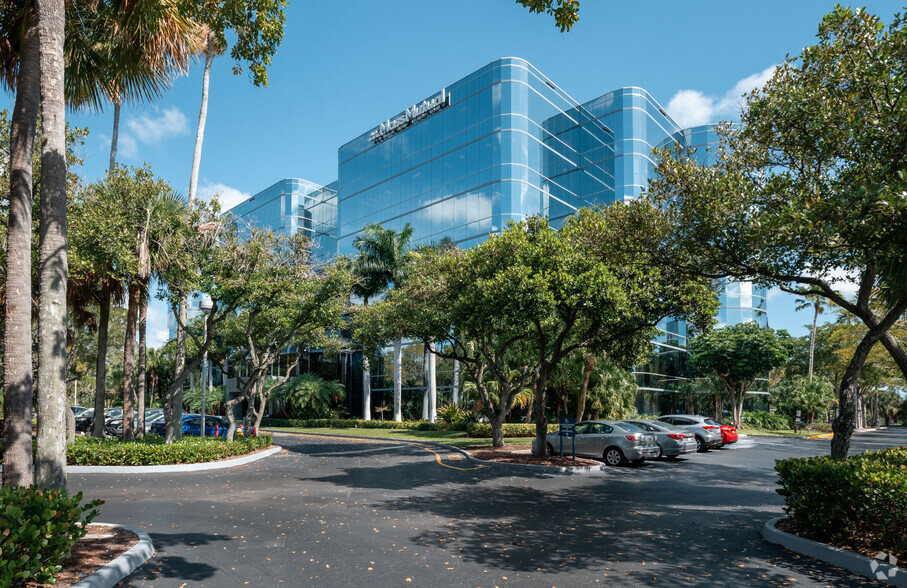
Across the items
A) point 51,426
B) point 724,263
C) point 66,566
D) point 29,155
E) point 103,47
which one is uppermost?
point 103,47

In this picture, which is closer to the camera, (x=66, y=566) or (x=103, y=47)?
(x=66, y=566)

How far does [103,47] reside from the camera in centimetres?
1051

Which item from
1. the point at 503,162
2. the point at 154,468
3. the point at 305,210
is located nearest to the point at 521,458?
the point at 154,468

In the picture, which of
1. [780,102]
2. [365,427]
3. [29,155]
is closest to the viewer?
[29,155]

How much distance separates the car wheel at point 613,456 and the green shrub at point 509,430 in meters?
9.52

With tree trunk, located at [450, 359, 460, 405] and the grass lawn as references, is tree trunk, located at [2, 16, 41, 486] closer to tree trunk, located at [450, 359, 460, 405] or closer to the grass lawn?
the grass lawn

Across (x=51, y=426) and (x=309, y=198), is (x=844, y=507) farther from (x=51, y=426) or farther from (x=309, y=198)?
(x=309, y=198)

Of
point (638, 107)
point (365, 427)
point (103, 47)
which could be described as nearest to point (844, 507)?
point (103, 47)

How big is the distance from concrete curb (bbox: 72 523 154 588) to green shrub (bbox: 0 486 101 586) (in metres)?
0.38

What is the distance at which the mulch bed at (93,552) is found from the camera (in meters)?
6.29

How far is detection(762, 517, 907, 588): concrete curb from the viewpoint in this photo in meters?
6.55

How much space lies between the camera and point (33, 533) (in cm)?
545

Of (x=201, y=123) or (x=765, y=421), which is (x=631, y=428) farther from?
(x=765, y=421)

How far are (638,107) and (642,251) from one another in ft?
108
